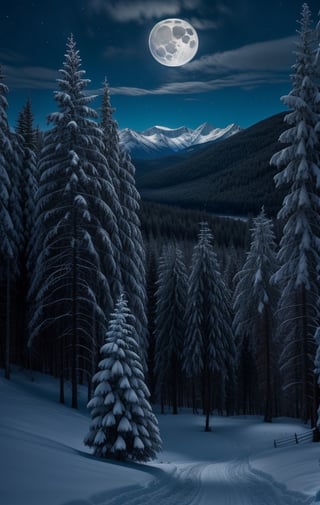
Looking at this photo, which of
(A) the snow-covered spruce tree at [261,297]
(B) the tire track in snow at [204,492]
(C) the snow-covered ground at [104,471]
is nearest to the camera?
(C) the snow-covered ground at [104,471]

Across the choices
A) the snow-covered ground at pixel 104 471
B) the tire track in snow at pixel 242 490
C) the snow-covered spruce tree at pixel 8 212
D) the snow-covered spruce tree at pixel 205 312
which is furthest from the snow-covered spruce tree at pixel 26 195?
the tire track in snow at pixel 242 490

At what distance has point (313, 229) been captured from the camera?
2261cm

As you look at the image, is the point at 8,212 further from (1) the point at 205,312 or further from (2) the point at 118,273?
(1) the point at 205,312

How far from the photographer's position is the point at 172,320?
4322 cm

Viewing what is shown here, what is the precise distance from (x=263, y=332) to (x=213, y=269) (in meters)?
6.35

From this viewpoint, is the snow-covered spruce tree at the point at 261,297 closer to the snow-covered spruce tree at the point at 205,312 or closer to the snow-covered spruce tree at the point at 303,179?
the snow-covered spruce tree at the point at 205,312

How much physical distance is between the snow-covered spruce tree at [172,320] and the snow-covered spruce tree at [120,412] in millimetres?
25637

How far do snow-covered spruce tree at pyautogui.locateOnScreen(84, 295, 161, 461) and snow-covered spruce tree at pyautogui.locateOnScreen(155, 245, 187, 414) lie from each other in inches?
1009

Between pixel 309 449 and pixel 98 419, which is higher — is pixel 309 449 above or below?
below

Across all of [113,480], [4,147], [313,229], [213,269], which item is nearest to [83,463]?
[113,480]

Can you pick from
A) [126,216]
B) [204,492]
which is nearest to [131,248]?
[126,216]

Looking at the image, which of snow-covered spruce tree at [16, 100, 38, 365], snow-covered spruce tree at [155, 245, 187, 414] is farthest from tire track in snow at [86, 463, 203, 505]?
snow-covered spruce tree at [155, 245, 187, 414]

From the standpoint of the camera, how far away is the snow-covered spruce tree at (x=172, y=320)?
141 feet

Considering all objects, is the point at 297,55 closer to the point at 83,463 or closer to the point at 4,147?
the point at 4,147
